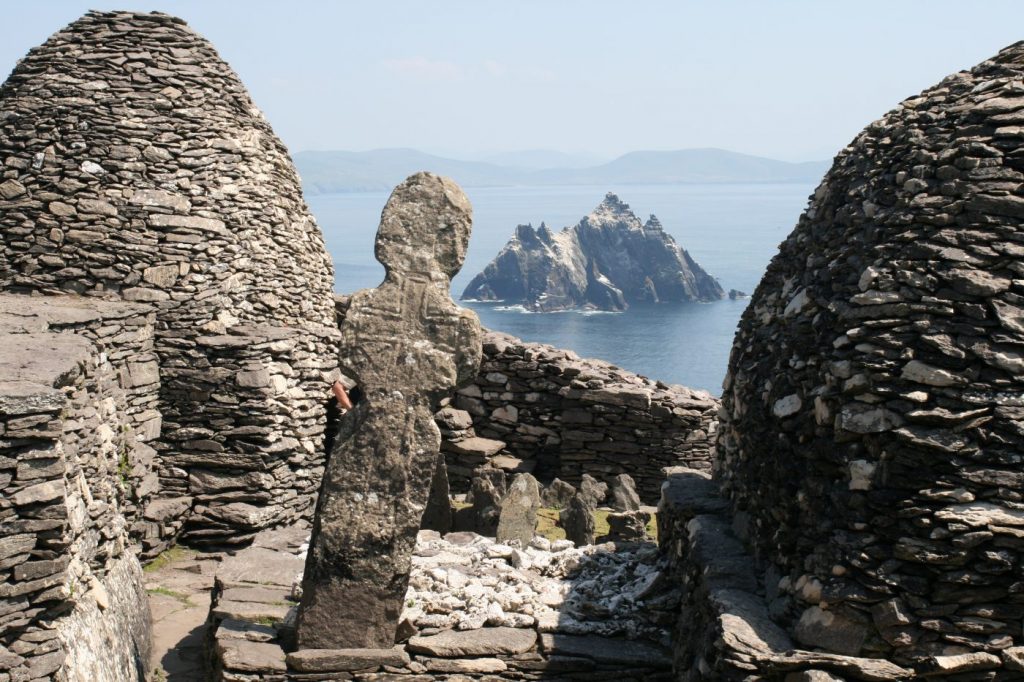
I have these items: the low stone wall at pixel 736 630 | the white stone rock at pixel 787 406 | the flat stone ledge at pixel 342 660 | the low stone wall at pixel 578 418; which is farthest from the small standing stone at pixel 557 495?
the white stone rock at pixel 787 406

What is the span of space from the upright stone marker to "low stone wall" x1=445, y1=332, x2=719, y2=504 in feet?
26.1

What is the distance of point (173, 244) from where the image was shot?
40.4ft

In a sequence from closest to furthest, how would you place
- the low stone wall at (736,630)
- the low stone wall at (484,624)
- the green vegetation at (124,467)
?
1. the low stone wall at (736,630)
2. the low stone wall at (484,624)
3. the green vegetation at (124,467)

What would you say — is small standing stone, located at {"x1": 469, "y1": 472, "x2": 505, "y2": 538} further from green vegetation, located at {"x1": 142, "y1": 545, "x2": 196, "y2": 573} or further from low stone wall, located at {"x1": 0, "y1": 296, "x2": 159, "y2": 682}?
low stone wall, located at {"x1": 0, "y1": 296, "x2": 159, "y2": 682}

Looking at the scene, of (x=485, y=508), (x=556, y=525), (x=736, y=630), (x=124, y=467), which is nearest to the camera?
(x=736, y=630)

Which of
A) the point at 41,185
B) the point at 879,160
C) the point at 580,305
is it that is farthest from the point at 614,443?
the point at 580,305

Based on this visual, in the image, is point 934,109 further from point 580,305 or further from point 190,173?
point 580,305

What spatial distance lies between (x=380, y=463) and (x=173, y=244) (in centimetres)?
569

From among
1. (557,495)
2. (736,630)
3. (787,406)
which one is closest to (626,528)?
(557,495)

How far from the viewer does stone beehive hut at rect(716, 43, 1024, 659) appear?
18.9ft

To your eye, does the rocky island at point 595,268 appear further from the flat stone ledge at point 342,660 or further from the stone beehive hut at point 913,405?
the stone beehive hut at point 913,405

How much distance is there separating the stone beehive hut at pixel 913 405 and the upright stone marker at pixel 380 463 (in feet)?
7.02

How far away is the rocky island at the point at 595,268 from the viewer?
46.4 metres

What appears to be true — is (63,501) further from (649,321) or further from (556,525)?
(649,321)
